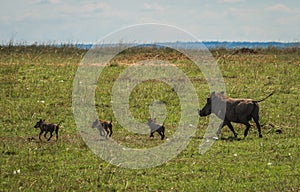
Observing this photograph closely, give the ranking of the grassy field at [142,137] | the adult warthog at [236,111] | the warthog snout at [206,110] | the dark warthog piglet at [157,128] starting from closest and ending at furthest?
1. the grassy field at [142,137]
2. the dark warthog piglet at [157,128]
3. the adult warthog at [236,111]
4. the warthog snout at [206,110]

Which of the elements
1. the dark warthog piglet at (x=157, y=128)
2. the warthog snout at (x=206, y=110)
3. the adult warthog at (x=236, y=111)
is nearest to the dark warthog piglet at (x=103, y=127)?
the dark warthog piglet at (x=157, y=128)

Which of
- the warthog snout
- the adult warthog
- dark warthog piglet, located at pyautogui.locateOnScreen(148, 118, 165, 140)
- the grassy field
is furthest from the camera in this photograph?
the warthog snout

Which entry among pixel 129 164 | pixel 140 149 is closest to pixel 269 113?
pixel 140 149

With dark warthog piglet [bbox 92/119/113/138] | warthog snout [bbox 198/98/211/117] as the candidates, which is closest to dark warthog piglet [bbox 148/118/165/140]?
dark warthog piglet [bbox 92/119/113/138]

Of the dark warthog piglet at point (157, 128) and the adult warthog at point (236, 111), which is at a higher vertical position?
the adult warthog at point (236, 111)

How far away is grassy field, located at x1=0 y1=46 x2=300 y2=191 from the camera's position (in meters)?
8.39

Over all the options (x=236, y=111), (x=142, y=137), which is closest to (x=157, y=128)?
(x=142, y=137)

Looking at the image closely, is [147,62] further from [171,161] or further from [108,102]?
[171,161]

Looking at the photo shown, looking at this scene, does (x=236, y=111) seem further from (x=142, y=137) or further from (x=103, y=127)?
(x=103, y=127)

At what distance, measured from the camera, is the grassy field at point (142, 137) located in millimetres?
8391

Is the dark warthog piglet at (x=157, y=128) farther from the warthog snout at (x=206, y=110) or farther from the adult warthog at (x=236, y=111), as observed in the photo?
the warthog snout at (x=206, y=110)

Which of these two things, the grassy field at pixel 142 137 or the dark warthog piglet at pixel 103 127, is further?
the dark warthog piglet at pixel 103 127

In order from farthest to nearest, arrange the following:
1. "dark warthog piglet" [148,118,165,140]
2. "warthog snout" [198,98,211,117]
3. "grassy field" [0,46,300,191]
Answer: "warthog snout" [198,98,211,117] → "dark warthog piglet" [148,118,165,140] → "grassy field" [0,46,300,191]

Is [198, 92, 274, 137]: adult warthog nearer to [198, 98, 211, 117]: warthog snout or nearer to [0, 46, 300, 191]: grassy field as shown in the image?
[198, 98, 211, 117]: warthog snout
